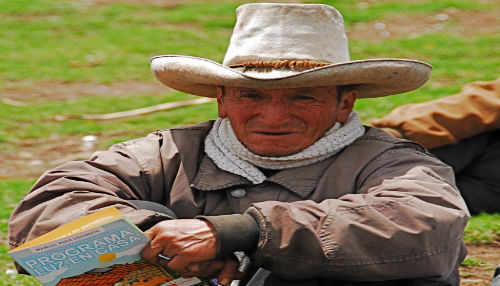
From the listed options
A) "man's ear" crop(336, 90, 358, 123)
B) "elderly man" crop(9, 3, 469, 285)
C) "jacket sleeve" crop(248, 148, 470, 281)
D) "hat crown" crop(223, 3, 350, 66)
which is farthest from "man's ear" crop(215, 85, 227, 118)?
"jacket sleeve" crop(248, 148, 470, 281)

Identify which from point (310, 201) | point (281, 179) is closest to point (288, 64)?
point (281, 179)

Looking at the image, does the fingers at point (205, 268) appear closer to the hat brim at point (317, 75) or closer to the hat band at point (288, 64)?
the hat brim at point (317, 75)

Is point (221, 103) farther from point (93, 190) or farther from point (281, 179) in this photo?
point (93, 190)

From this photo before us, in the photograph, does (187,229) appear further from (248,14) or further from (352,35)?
(352,35)

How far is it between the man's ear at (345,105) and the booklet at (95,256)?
941 millimetres

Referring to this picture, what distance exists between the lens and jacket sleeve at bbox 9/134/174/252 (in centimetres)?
308

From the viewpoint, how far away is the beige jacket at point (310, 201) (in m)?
2.80

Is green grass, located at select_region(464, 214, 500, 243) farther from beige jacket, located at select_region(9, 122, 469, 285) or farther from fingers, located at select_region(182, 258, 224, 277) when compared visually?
fingers, located at select_region(182, 258, 224, 277)

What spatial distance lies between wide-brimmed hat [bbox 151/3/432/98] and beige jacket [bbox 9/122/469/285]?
258 millimetres

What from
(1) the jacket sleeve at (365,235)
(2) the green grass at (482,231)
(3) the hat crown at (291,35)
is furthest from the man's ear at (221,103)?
(2) the green grass at (482,231)

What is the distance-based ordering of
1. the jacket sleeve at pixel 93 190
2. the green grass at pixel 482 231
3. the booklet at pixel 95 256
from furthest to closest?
the green grass at pixel 482 231
the jacket sleeve at pixel 93 190
the booklet at pixel 95 256

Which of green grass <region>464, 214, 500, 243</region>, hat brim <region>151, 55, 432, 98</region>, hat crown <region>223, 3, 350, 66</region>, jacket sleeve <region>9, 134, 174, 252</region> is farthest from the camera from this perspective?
green grass <region>464, 214, 500, 243</region>

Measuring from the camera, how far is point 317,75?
10.6 ft

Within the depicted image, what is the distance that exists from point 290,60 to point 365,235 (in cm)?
91
